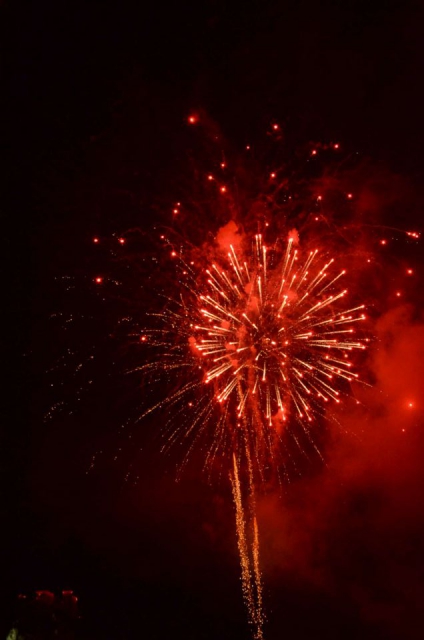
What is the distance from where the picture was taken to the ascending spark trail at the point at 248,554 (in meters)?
8.02

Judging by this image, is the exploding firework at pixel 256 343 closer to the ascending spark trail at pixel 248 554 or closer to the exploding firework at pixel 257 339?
the exploding firework at pixel 257 339

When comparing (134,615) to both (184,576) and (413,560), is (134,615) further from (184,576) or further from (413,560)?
(413,560)

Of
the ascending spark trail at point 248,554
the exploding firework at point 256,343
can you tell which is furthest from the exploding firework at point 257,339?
the ascending spark trail at point 248,554

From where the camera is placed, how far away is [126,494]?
8.44 meters

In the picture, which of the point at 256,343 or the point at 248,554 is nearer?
the point at 256,343

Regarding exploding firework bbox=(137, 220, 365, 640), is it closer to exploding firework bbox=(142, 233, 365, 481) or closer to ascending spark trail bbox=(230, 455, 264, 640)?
exploding firework bbox=(142, 233, 365, 481)

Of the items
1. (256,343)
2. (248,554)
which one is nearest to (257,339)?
(256,343)

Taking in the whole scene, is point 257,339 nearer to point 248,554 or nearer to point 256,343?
point 256,343

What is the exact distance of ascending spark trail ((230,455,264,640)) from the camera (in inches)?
316

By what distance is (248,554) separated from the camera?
8414mm

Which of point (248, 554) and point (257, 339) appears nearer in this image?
point (257, 339)

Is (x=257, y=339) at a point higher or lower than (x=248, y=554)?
higher

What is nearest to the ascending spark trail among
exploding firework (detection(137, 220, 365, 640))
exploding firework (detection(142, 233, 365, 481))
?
exploding firework (detection(137, 220, 365, 640))

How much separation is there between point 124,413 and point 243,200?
143 inches
